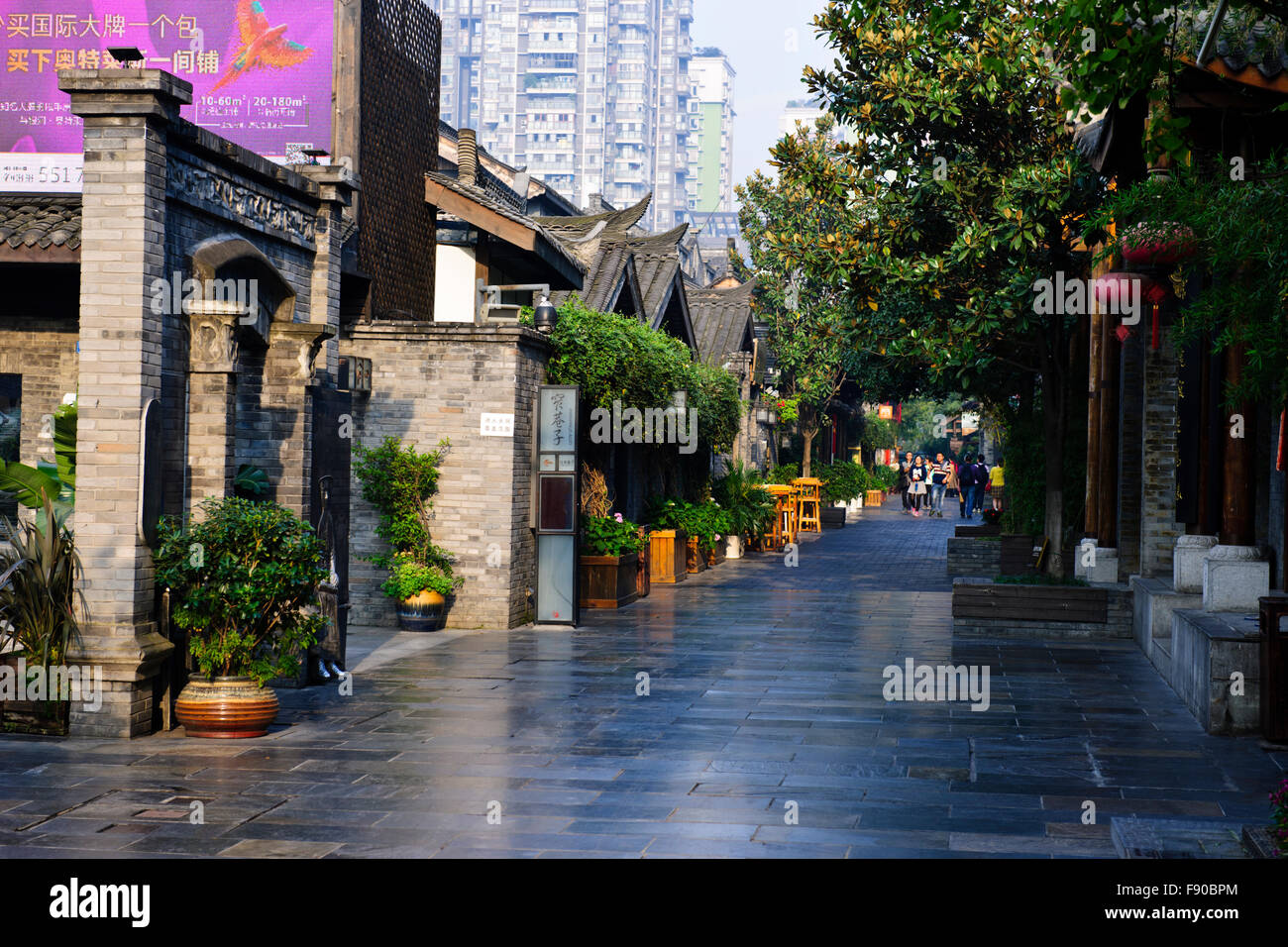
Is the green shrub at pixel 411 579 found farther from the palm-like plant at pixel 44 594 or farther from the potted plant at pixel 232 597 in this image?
the palm-like plant at pixel 44 594

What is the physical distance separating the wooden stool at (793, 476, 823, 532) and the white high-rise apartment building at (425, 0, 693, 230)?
13779 cm

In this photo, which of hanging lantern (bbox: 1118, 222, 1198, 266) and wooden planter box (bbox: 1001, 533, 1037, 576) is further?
wooden planter box (bbox: 1001, 533, 1037, 576)

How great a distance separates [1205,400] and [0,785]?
32.6 ft

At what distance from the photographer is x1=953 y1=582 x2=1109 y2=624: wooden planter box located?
14328 mm

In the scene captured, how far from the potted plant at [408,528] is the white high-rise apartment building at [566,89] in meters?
158

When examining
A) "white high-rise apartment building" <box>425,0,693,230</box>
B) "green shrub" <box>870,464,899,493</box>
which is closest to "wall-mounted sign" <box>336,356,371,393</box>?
"green shrub" <box>870,464,899,493</box>

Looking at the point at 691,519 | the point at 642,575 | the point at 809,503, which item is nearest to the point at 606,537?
the point at 642,575

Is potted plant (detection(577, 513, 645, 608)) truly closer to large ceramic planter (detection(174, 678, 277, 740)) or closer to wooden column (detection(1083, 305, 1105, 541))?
wooden column (detection(1083, 305, 1105, 541))

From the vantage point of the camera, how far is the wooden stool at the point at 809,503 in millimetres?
34719

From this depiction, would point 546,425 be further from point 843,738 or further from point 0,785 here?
point 0,785
